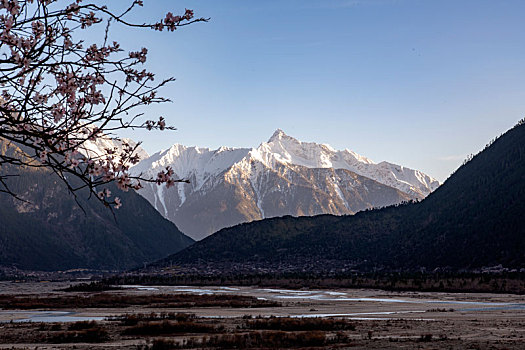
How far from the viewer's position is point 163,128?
15023 mm

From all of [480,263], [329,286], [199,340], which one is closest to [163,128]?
[199,340]

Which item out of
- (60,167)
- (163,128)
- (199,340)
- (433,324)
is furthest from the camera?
(433,324)

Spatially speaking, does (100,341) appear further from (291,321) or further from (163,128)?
(163,128)

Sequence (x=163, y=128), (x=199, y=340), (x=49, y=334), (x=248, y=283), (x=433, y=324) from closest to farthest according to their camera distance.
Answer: (x=163, y=128) < (x=199, y=340) < (x=49, y=334) < (x=433, y=324) < (x=248, y=283)

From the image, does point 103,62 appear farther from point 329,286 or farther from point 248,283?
point 248,283

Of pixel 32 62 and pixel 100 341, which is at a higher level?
pixel 32 62

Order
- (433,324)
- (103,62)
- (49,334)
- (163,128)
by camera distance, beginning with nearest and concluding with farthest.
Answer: (103,62) < (163,128) < (49,334) < (433,324)

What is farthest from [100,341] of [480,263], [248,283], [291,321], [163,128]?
[480,263]

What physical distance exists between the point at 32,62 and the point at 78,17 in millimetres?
2098

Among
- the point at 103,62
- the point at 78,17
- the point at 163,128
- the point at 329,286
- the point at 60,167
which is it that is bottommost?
the point at 329,286

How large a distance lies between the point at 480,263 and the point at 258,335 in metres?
167

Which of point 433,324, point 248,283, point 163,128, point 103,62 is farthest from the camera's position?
point 248,283

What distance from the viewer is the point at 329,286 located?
6624 inches

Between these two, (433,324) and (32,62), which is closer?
(32,62)
